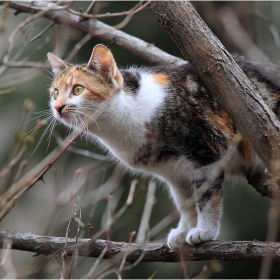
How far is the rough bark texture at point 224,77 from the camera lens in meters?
2.88

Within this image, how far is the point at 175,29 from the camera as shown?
2.89m

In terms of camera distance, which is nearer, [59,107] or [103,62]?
[59,107]

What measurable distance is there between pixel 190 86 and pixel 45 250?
5.25ft

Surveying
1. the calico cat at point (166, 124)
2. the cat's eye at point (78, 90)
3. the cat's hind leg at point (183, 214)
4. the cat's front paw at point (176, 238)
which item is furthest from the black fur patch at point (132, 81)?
the cat's front paw at point (176, 238)

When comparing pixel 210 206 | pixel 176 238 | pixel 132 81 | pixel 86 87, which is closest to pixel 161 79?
pixel 132 81

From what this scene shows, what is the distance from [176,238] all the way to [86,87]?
126 centimetres

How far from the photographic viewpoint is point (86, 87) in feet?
12.6

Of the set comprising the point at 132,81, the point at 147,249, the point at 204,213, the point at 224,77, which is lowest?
the point at 147,249

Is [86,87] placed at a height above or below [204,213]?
above

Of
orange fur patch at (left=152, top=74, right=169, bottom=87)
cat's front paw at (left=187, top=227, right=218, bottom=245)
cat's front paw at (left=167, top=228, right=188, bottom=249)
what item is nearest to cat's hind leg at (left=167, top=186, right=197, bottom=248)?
cat's front paw at (left=167, top=228, right=188, bottom=249)

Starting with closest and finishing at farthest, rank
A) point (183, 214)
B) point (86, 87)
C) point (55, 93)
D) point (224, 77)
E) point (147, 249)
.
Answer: point (224, 77) < point (147, 249) < point (86, 87) < point (55, 93) < point (183, 214)

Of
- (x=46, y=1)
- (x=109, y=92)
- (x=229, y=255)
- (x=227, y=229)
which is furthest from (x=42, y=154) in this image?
(x=229, y=255)

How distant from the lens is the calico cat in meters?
3.83

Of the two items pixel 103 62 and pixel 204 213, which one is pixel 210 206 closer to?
pixel 204 213
